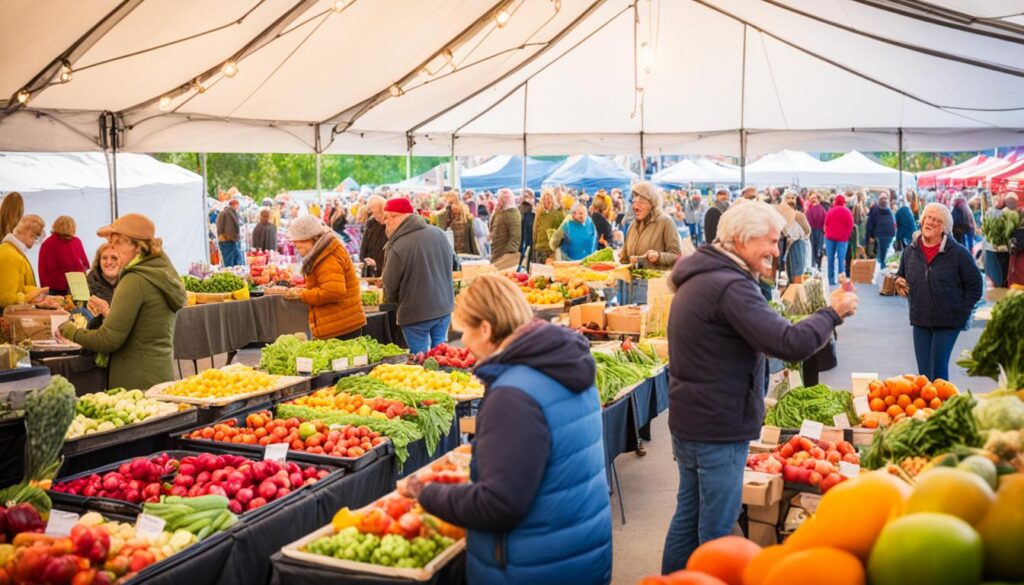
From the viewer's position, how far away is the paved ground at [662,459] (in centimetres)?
450

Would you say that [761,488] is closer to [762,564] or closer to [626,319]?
[762,564]

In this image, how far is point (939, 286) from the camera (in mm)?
5891

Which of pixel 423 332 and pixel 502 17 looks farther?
pixel 502 17

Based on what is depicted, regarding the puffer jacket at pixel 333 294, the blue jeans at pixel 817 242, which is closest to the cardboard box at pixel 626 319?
the puffer jacket at pixel 333 294

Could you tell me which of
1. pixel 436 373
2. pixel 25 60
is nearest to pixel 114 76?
pixel 25 60

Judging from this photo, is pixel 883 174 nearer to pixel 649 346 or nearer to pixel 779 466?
pixel 649 346

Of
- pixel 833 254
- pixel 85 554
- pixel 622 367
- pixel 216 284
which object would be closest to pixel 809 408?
pixel 622 367

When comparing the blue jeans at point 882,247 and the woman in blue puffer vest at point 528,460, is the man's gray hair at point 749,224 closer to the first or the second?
the woman in blue puffer vest at point 528,460

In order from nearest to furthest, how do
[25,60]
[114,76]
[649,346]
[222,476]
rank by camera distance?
1. [222,476]
2. [649,346]
3. [25,60]
4. [114,76]

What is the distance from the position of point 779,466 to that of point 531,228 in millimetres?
9657

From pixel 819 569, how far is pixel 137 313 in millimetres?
3837

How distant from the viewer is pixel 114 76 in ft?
27.3

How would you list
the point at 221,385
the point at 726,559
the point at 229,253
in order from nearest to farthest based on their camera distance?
1. the point at 726,559
2. the point at 221,385
3. the point at 229,253

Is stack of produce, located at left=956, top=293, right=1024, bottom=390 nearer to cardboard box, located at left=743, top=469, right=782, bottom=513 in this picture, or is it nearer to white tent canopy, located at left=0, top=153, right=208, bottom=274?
cardboard box, located at left=743, top=469, right=782, bottom=513
